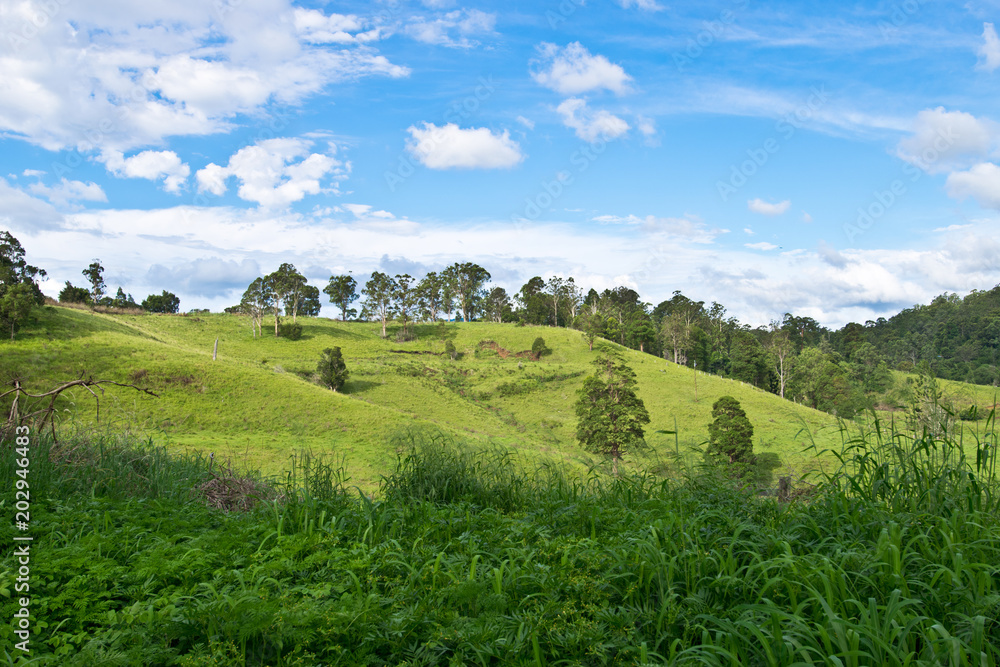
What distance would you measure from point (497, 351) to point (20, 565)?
68.5m

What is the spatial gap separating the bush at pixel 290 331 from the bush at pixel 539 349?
30.2 m

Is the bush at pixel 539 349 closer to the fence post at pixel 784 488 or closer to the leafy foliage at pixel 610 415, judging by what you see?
the leafy foliage at pixel 610 415

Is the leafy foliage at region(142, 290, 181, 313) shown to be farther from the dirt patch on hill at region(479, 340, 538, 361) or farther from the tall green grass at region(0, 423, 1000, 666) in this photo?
the tall green grass at region(0, 423, 1000, 666)

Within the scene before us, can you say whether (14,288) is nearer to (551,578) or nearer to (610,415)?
(610,415)

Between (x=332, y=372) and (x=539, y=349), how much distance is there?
94.5 ft

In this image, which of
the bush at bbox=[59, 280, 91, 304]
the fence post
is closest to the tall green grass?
the fence post

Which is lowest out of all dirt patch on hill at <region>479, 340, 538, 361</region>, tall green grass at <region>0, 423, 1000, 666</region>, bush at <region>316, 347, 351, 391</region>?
bush at <region>316, 347, 351, 391</region>

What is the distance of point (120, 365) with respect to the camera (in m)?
33.8

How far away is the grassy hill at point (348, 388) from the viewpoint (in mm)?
27688

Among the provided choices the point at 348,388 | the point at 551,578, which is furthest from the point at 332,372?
the point at 551,578

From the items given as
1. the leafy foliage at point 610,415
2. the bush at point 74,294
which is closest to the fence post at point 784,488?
the leafy foliage at point 610,415

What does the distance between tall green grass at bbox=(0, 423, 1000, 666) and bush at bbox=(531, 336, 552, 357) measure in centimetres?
6381

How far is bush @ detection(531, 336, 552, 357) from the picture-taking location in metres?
68.2

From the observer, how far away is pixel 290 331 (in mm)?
67688
